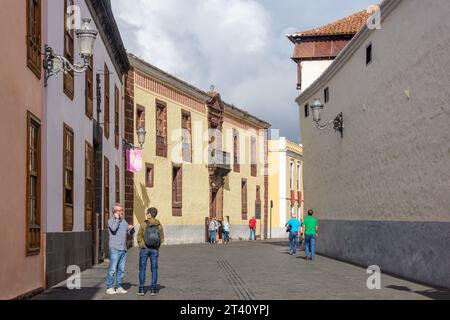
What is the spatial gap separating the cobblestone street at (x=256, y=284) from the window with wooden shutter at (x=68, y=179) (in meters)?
1.33

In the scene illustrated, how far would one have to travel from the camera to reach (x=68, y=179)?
17203mm

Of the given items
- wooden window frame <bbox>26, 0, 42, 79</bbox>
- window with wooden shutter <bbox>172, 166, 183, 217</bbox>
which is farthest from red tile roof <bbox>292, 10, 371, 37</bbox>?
wooden window frame <bbox>26, 0, 42, 79</bbox>

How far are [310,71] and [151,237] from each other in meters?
22.5

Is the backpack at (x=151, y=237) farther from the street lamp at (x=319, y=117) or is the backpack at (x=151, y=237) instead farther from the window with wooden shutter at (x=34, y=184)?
the street lamp at (x=319, y=117)

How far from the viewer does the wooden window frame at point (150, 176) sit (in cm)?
3506

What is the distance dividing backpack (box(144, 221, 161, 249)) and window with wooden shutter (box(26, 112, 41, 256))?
185 cm

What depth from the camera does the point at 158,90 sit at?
36.4m

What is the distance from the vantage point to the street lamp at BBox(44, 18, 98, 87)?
45.2 feet

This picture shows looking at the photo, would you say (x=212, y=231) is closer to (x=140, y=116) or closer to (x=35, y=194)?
(x=140, y=116)

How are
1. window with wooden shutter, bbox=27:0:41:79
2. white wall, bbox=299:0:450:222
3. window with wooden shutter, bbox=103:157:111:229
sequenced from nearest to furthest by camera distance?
window with wooden shutter, bbox=27:0:41:79
white wall, bbox=299:0:450:222
window with wooden shutter, bbox=103:157:111:229

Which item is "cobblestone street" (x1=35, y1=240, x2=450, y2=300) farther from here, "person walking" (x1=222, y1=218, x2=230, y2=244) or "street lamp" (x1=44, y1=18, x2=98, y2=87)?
"person walking" (x1=222, y1=218, x2=230, y2=244)

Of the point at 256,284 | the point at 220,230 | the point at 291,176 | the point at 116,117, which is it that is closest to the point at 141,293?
the point at 256,284
